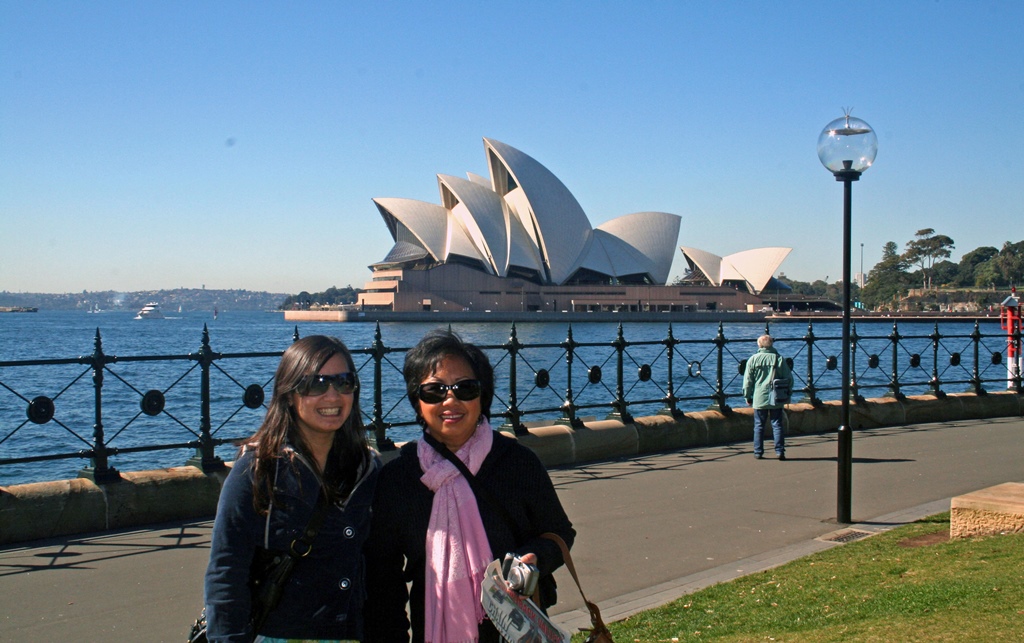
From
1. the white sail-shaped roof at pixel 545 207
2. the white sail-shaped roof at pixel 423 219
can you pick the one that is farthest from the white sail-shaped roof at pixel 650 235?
the white sail-shaped roof at pixel 423 219

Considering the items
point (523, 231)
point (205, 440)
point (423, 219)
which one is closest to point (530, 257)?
point (523, 231)

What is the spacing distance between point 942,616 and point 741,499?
3.38 meters

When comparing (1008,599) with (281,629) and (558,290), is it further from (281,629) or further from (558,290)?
(558,290)

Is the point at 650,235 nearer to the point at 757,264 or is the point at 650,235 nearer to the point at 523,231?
the point at 757,264

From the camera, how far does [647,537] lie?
588cm

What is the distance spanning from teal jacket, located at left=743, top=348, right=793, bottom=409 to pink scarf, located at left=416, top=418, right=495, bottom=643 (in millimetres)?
7294

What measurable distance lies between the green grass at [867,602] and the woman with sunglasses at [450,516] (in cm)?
165

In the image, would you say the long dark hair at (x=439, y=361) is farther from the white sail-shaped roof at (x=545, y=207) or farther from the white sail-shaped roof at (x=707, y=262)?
the white sail-shaped roof at (x=707, y=262)

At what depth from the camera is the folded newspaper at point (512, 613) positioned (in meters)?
2.04

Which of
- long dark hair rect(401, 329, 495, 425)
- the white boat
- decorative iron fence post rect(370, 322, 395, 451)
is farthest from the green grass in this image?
the white boat

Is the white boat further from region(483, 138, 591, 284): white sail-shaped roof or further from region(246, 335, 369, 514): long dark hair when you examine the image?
region(246, 335, 369, 514): long dark hair

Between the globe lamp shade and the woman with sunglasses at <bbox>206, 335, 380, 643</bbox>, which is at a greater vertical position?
the globe lamp shade

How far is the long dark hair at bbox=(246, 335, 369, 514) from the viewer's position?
7.30 ft

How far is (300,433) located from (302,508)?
0.68 ft
